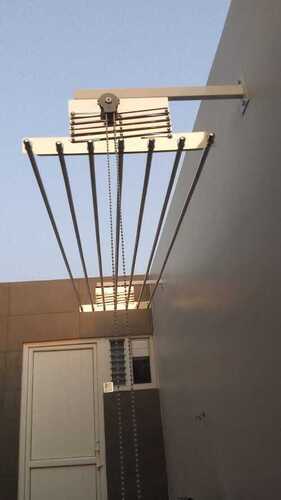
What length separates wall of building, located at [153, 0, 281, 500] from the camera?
2133 millimetres

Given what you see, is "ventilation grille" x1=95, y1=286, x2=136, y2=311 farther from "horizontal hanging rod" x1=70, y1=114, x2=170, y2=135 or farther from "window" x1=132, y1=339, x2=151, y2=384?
"horizontal hanging rod" x1=70, y1=114, x2=170, y2=135

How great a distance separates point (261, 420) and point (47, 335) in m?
4.50

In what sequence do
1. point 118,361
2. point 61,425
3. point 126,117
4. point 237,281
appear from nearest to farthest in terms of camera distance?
point 126,117, point 237,281, point 61,425, point 118,361

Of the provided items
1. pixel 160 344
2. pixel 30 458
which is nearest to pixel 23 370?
pixel 30 458

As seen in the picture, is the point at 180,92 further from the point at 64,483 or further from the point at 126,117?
the point at 64,483

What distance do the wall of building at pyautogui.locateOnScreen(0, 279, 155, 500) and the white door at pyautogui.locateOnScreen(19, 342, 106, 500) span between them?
151 mm

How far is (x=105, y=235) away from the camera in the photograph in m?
3.57

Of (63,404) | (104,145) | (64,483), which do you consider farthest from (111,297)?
(104,145)

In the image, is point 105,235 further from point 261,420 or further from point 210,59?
point 261,420

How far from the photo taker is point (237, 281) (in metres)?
2.68

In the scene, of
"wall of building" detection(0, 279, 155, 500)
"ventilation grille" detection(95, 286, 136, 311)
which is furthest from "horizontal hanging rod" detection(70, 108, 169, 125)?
"wall of building" detection(0, 279, 155, 500)

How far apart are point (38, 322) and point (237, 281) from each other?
4381 mm

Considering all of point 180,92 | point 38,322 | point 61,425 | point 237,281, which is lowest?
point 61,425

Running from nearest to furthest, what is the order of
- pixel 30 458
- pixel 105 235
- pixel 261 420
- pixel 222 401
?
pixel 261 420 < pixel 222 401 < pixel 105 235 < pixel 30 458
